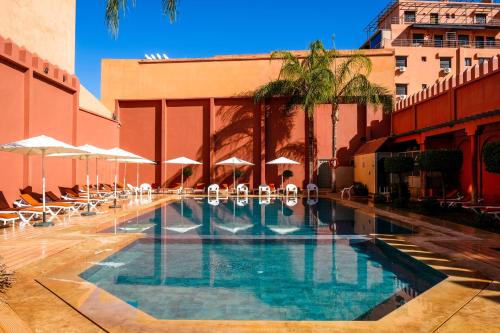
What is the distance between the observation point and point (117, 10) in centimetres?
694

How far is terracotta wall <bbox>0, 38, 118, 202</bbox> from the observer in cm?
1233

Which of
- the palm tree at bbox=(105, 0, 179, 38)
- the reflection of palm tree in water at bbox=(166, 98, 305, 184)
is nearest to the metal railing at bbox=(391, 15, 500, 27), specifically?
the reflection of palm tree in water at bbox=(166, 98, 305, 184)

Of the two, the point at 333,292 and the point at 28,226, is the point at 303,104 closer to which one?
the point at 28,226

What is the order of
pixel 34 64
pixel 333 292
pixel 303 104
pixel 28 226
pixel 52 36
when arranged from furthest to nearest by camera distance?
pixel 303 104
pixel 52 36
pixel 34 64
pixel 28 226
pixel 333 292

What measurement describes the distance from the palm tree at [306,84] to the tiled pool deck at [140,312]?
13.8 metres

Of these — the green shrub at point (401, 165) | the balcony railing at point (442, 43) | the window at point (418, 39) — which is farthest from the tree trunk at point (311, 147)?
the window at point (418, 39)

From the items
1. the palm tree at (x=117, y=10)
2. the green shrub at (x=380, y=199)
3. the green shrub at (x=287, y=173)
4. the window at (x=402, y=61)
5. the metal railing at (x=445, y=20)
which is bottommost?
the green shrub at (x=380, y=199)

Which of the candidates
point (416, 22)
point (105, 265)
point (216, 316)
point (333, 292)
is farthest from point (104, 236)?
point (416, 22)

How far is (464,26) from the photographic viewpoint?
38688 mm

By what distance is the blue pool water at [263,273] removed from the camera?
5102mm

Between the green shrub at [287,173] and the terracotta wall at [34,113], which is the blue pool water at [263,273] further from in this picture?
the green shrub at [287,173]

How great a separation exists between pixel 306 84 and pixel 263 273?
16867 mm

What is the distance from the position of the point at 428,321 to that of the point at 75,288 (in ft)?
13.6

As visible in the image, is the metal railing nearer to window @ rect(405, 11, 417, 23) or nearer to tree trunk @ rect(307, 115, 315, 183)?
window @ rect(405, 11, 417, 23)
